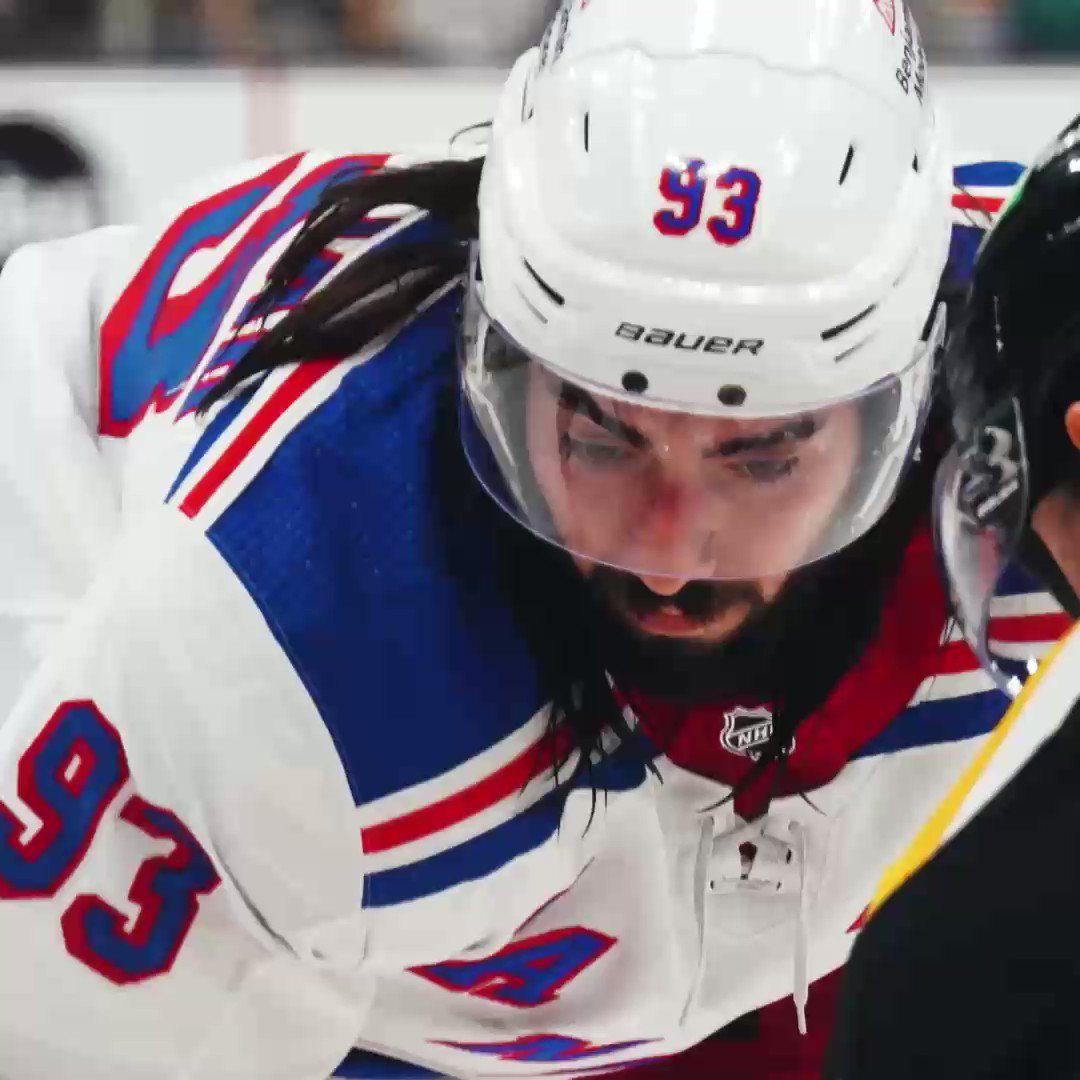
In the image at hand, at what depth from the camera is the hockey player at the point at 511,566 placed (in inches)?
27.5

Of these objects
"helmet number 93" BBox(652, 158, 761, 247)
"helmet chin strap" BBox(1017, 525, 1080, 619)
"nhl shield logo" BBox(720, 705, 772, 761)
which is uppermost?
"helmet number 93" BBox(652, 158, 761, 247)

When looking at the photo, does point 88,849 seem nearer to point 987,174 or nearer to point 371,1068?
point 371,1068

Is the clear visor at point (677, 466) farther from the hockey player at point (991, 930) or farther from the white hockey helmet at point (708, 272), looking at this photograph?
the hockey player at point (991, 930)

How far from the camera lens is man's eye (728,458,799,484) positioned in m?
0.76

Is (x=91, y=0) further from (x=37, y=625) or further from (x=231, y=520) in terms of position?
(x=231, y=520)

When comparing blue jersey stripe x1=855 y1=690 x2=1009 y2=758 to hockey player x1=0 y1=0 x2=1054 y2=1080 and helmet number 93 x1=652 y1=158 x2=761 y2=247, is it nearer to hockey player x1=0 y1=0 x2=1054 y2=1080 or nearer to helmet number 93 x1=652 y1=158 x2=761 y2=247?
hockey player x1=0 y1=0 x2=1054 y2=1080

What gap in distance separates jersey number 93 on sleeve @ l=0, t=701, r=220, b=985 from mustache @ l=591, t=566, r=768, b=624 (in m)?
0.26

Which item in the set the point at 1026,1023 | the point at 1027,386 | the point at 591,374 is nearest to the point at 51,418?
the point at 591,374

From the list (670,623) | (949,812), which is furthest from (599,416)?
(949,812)

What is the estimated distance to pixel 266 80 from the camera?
1.73 metres

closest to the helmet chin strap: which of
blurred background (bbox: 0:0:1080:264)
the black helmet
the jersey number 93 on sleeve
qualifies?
the black helmet

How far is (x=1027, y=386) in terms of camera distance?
661 mm

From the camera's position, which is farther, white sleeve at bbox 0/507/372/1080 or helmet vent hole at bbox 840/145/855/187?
white sleeve at bbox 0/507/372/1080

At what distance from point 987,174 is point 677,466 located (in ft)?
1.09
